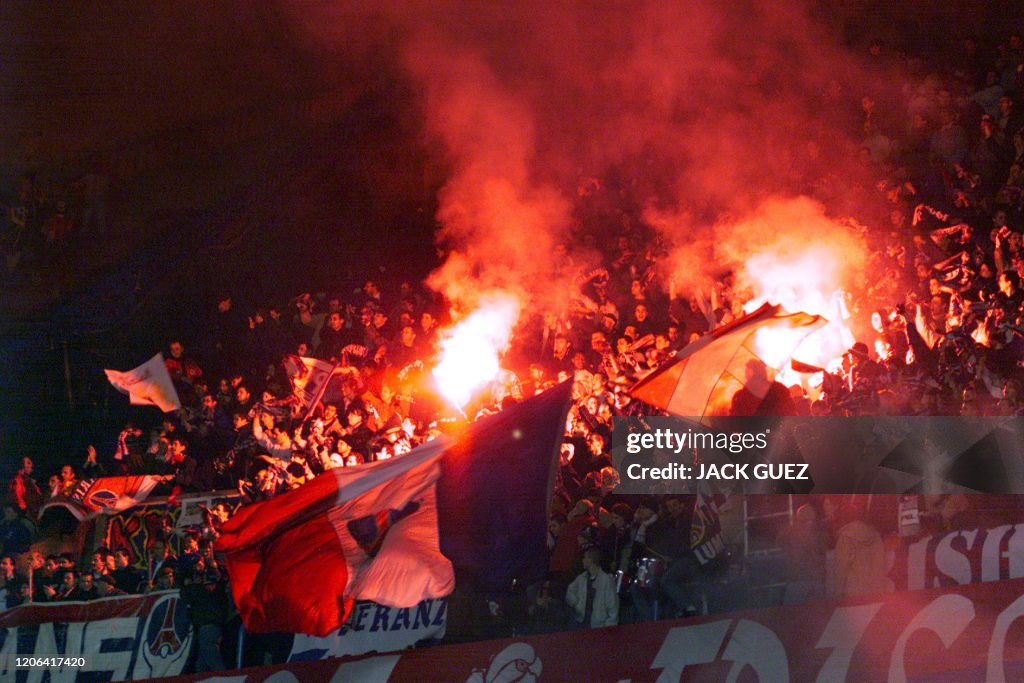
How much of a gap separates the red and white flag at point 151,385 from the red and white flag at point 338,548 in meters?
2.88

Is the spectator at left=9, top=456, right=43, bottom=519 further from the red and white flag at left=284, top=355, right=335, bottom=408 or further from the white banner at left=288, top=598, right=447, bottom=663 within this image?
the white banner at left=288, top=598, right=447, bottom=663

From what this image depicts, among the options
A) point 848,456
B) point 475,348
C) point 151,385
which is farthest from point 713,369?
point 151,385

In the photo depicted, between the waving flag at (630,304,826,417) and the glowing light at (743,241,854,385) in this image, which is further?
the glowing light at (743,241,854,385)

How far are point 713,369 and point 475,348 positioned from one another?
275cm

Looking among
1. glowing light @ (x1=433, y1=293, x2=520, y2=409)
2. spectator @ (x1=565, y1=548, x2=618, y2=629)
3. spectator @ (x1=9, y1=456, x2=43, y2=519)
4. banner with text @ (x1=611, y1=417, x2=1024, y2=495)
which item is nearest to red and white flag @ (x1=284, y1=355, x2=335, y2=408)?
glowing light @ (x1=433, y1=293, x2=520, y2=409)

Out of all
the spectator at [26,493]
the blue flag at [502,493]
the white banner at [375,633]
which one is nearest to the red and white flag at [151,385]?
the spectator at [26,493]

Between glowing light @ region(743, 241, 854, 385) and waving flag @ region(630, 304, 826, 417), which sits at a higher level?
glowing light @ region(743, 241, 854, 385)

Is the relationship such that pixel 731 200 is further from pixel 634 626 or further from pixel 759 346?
pixel 634 626

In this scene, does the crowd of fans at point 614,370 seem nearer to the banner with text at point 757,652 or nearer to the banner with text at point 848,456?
the banner with text at point 848,456

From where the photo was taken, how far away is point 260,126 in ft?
33.8

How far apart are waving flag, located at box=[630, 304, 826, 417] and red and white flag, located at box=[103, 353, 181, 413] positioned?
3.83 m

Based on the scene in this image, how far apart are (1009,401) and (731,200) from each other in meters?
3.61

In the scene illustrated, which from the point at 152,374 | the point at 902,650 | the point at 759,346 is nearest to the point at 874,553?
the point at 902,650

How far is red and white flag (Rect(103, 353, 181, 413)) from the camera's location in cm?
790
